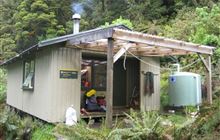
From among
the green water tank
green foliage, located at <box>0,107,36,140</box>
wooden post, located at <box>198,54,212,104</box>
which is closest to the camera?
green foliage, located at <box>0,107,36,140</box>

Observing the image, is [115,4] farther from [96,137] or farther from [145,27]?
[96,137]

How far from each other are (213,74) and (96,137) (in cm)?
866

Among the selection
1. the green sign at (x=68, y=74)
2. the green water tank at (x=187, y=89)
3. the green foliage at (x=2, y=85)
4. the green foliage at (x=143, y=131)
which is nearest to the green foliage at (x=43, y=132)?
the green sign at (x=68, y=74)

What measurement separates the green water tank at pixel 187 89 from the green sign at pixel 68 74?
4.04 metres

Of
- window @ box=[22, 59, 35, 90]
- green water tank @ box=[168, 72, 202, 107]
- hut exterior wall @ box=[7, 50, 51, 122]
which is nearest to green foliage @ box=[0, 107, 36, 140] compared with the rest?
hut exterior wall @ box=[7, 50, 51, 122]

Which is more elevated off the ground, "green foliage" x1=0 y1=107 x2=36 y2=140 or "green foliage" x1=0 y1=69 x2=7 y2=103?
"green foliage" x1=0 y1=69 x2=7 y2=103

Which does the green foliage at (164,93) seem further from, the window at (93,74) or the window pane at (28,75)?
the window pane at (28,75)

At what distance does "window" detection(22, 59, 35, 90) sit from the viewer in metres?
10.4

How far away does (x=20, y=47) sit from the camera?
26.5 metres

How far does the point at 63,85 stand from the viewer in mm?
8781

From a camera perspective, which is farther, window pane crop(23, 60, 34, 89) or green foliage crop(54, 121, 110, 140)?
window pane crop(23, 60, 34, 89)

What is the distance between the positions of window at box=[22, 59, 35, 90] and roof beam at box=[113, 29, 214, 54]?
4597 mm

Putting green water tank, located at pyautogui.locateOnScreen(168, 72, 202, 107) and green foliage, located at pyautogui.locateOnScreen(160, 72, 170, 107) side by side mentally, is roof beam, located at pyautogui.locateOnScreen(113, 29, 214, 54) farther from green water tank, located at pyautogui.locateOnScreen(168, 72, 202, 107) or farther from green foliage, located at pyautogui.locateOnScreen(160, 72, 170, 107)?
green foliage, located at pyautogui.locateOnScreen(160, 72, 170, 107)

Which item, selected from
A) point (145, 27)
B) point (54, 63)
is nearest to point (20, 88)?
point (54, 63)
